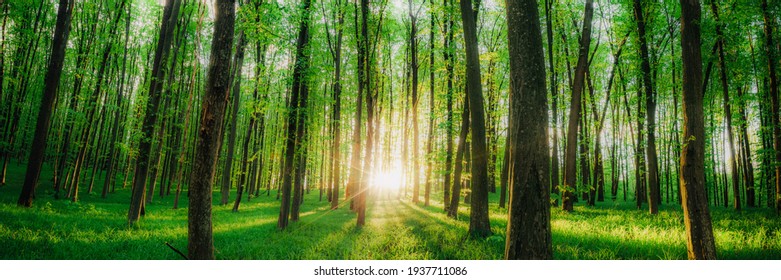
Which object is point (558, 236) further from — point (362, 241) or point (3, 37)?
point (3, 37)

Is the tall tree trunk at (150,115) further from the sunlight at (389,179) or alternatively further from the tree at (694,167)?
the sunlight at (389,179)

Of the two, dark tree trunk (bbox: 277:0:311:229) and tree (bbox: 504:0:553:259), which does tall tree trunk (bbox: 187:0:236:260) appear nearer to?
tree (bbox: 504:0:553:259)

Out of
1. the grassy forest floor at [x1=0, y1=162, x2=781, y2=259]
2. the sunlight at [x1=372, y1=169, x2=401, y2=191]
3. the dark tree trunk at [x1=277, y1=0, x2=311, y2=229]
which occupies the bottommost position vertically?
the grassy forest floor at [x1=0, y1=162, x2=781, y2=259]

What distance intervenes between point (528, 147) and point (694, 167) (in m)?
3.22

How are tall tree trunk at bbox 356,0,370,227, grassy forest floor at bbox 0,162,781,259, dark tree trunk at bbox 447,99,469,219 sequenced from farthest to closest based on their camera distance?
dark tree trunk at bbox 447,99,469,219, tall tree trunk at bbox 356,0,370,227, grassy forest floor at bbox 0,162,781,259

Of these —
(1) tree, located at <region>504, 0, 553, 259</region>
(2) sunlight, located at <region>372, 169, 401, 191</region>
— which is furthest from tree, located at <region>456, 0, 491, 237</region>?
(2) sunlight, located at <region>372, 169, 401, 191</region>

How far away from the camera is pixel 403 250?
645 cm

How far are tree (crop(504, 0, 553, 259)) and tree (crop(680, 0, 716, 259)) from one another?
2.89 m

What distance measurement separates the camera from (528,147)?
3.75 meters

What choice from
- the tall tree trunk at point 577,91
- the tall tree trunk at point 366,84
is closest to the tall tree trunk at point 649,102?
the tall tree trunk at point 577,91

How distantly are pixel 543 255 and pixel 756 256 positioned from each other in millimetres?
5248

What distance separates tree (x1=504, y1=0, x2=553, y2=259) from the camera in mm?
3695

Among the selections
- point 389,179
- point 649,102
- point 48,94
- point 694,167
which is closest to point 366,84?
point 694,167

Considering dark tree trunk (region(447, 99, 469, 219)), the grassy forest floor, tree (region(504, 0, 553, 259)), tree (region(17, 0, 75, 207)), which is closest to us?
tree (region(504, 0, 553, 259))
